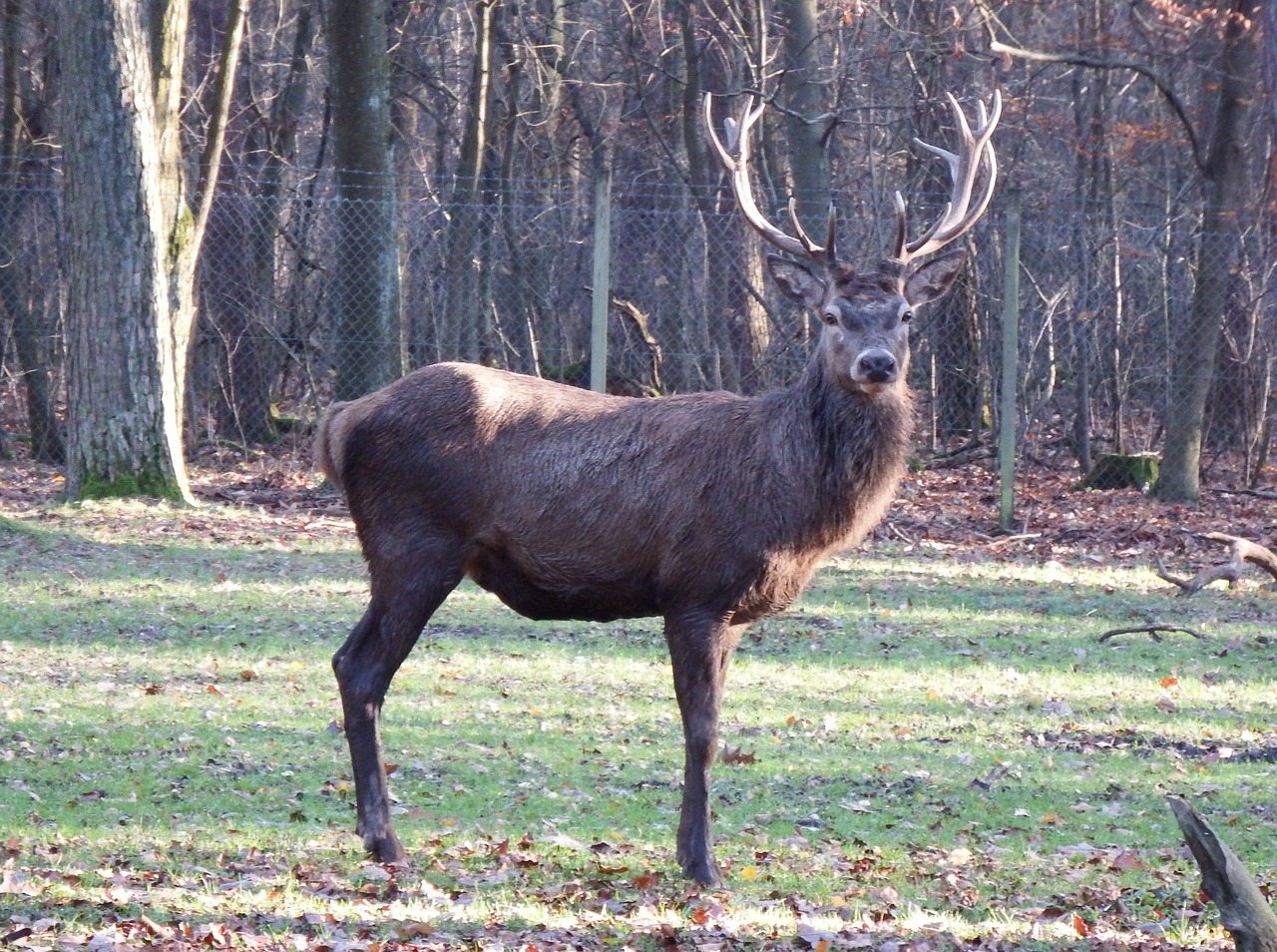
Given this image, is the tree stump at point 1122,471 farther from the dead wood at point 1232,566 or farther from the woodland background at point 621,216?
the dead wood at point 1232,566

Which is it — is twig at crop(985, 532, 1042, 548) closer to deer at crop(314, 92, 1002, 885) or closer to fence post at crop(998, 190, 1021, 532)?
fence post at crop(998, 190, 1021, 532)

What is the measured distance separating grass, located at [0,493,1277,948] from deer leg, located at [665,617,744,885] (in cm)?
Answer: 19

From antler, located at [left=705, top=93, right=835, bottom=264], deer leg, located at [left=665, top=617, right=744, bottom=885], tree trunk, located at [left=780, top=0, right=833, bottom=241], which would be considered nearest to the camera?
deer leg, located at [left=665, top=617, right=744, bottom=885]

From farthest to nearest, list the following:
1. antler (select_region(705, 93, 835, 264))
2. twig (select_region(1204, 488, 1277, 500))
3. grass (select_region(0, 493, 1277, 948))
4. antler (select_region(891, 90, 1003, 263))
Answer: twig (select_region(1204, 488, 1277, 500))
antler (select_region(891, 90, 1003, 263))
antler (select_region(705, 93, 835, 264))
grass (select_region(0, 493, 1277, 948))

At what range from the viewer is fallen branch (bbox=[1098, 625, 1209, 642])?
9617 mm

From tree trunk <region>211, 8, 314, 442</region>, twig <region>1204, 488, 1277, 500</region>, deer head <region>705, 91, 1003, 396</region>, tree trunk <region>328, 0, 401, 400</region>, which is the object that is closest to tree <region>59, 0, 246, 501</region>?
tree trunk <region>328, 0, 401, 400</region>

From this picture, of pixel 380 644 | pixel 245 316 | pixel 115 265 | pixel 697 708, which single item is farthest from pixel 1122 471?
pixel 380 644

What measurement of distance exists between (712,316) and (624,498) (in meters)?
10.3


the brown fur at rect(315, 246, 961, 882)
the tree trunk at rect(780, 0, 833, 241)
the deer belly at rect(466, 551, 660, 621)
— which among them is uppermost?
the tree trunk at rect(780, 0, 833, 241)

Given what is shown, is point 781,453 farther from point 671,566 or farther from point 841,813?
point 841,813

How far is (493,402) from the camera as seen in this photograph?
20.1 ft

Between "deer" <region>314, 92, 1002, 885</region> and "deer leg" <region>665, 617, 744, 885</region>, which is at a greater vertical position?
"deer" <region>314, 92, 1002, 885</region>

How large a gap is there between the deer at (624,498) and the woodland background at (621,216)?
6.68 m

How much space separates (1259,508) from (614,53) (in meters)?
14.0
